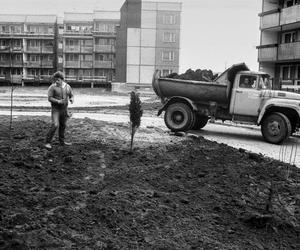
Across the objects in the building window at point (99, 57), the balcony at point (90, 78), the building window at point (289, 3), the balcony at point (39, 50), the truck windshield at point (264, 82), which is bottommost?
the balcony at point (90, 78)

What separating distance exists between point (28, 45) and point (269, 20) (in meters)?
61.3

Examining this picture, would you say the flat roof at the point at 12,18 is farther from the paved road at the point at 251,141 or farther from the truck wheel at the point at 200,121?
the truck wheel at the point at 200,121

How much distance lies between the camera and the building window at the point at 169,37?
232 ft

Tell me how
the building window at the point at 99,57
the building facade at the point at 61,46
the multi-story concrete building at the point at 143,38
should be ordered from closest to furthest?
the multi-story concrete building at the point at 143,38 → the building facade at the point at 61,46 → the building window at the point at 99,57

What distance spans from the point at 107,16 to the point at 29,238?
3336 inches

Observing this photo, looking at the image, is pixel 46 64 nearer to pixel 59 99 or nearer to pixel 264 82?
pixel 264 82

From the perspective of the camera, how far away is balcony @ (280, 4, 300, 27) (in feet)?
115

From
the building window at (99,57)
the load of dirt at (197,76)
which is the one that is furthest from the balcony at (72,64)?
the load of dirt at (197,76)

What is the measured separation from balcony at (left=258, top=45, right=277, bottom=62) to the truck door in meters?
24.2

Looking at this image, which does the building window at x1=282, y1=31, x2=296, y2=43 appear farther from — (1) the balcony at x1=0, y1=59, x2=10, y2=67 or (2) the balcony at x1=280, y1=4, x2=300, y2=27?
(1) the balcony at x1=0, y1=59, x2=10, y2=67

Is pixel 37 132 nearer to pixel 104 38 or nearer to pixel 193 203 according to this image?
pixel 193 203

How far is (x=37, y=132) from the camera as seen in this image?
1074 cm

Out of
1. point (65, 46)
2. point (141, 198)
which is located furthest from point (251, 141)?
point (65, 46)

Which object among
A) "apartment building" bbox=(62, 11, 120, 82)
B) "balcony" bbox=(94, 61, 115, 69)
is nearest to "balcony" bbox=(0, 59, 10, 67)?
"apartment building" bbox=(62, 11, 120, 82)
